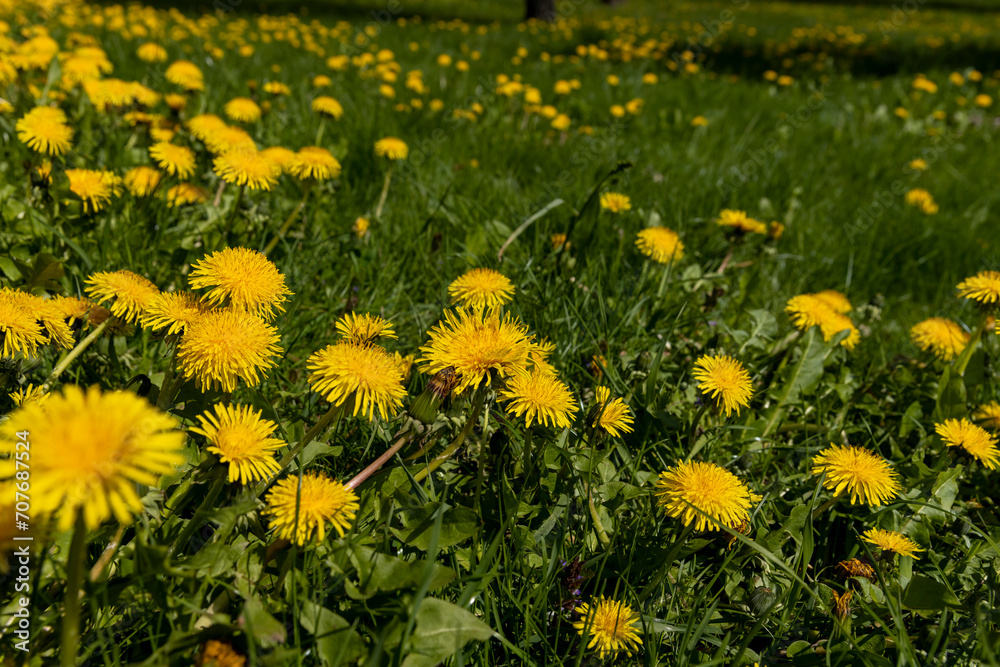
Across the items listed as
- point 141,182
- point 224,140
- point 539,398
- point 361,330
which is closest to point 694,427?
point 539,398

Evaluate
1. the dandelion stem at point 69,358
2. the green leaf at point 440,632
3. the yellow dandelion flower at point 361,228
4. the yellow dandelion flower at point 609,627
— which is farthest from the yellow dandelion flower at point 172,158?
the yellow dandelion flower at point 609,627

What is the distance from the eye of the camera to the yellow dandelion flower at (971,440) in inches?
57.1

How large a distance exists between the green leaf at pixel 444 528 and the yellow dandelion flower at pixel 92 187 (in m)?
1.34

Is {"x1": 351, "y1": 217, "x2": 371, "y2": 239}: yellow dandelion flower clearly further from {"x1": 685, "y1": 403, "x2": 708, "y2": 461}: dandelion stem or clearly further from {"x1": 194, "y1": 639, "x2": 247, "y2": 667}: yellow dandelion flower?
{"x1": 194, "y1": 639, "x2": 247, "y2": 667}: yellow dandelion flower

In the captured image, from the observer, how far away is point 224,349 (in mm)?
1060

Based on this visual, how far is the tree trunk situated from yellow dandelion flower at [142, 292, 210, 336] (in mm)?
11264

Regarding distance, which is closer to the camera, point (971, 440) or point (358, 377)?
point (358, 377)

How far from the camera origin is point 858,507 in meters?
1.52

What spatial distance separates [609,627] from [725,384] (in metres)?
0.59

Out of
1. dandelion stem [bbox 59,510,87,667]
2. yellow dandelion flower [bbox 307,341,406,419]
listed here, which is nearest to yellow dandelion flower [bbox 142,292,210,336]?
yellow dandelion flower [bbox 307,341,406,419]

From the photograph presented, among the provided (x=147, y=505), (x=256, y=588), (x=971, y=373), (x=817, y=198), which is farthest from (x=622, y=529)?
(x=817, y=198)

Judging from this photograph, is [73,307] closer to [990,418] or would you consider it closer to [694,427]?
[694,427]

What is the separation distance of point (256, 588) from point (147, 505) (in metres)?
0.20

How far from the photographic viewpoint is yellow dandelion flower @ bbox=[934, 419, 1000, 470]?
4.76 feet
